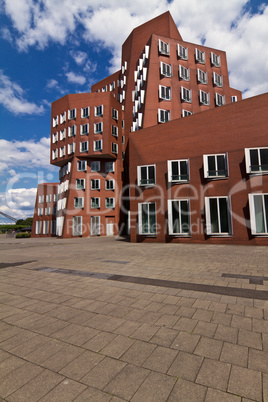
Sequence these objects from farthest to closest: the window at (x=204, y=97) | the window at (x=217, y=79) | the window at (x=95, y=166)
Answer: the window at (x=95, y=166), the window at (x=217, y=79), the window at (x=204, y=97)

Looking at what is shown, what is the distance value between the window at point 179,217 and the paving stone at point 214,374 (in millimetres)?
15189

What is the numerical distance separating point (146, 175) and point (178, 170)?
3.04 metres

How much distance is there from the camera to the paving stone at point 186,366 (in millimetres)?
2578

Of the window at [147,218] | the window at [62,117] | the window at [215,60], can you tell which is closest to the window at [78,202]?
the window at [62,117]

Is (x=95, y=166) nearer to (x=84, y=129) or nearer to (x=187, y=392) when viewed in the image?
(x=84, y=129)

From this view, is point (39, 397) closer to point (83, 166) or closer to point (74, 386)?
point (74, 386)

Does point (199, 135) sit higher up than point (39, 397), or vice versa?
point (199, 135)

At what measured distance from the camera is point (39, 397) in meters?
2.30

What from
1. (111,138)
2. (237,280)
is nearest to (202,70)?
(111,138)

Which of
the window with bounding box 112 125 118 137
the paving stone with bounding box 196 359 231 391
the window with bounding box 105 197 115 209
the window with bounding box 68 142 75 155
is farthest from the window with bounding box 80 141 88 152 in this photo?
the paving stone with bounding box 196 359 231 391

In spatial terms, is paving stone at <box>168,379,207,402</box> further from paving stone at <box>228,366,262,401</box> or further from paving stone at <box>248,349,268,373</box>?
paving stone at <box>248,349,268,373</box>

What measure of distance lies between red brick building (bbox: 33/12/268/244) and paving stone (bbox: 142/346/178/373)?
567 inches

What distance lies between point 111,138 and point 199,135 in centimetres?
2018

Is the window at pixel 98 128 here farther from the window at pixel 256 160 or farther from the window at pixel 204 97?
the window at pixel 256 160
